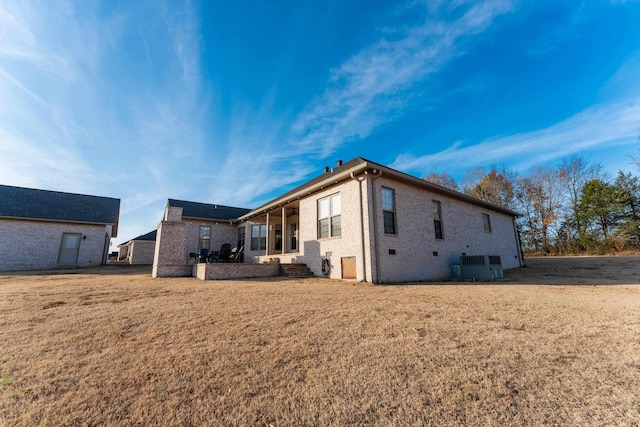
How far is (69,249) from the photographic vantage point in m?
16.4

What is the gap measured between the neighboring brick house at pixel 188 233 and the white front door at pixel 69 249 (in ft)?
18.8

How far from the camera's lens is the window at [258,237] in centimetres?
1622

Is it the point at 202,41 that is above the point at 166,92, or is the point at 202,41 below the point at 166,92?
above

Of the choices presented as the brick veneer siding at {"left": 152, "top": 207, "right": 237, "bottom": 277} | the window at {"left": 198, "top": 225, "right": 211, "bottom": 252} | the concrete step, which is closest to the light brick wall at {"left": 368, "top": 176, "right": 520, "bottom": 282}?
the concrete step

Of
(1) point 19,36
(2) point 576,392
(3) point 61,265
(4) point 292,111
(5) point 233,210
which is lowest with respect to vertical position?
(2) point 576,392

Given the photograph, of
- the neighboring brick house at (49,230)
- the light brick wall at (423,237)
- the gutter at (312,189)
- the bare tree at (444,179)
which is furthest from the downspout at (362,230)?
the bare tree at (444,179)

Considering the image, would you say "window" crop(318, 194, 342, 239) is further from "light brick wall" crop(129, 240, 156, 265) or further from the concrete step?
"light brick wall" crop(129, 240, 156, 265)

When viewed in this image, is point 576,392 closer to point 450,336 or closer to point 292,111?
point 450,336

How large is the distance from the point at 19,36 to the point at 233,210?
14.6 metres

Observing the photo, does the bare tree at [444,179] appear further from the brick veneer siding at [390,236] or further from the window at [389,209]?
the window at [389,209]

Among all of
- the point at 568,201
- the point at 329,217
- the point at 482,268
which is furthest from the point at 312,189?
the point at 568,201

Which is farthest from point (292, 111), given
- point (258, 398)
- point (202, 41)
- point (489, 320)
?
point (258, 398)

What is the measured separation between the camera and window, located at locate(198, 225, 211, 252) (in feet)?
57.0

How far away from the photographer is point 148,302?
16.0ft
